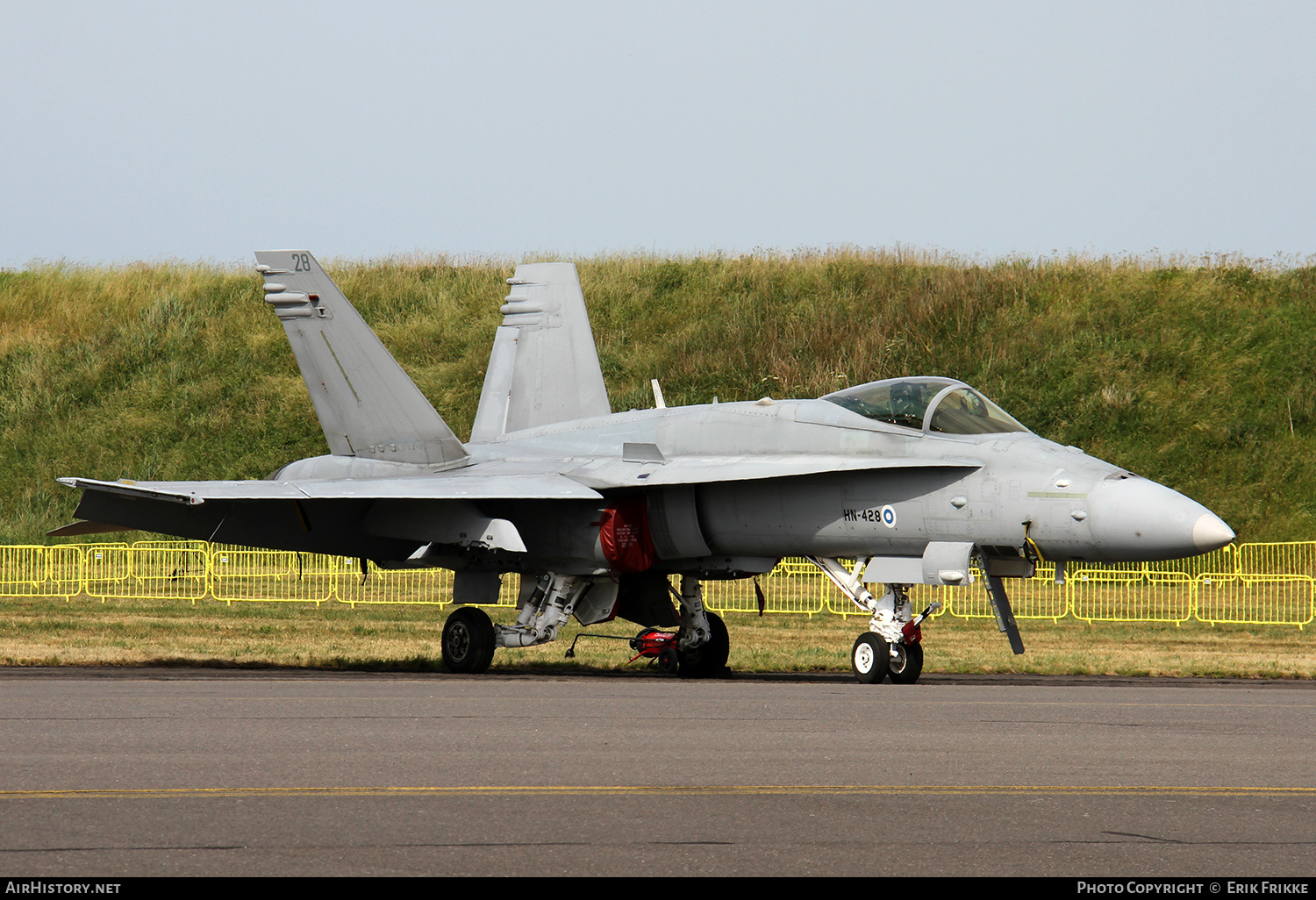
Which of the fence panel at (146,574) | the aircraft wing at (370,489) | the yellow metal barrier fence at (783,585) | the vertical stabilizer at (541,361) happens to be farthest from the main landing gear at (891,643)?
the fence panel at (146,574)

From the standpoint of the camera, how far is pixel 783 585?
27.5 metres

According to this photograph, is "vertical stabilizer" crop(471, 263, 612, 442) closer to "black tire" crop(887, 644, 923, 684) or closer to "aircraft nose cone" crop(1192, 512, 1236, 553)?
"black tire" crop(887, 644, 923, 684)

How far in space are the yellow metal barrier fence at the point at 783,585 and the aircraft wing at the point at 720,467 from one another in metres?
9.68

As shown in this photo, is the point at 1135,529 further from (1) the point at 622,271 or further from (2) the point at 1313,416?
(1) the point at 622,271

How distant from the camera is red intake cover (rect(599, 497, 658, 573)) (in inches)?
544

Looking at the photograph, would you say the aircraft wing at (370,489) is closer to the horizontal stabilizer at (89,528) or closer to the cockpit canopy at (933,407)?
the horizontal stabilizer at (89,528)

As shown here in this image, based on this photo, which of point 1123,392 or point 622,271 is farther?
point 622,271

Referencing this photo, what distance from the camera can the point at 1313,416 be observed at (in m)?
33.9

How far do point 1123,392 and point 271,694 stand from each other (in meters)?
28.1

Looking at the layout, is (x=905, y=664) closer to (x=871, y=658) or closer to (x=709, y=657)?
(x=871, y=658)

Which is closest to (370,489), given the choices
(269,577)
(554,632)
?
(554,632)

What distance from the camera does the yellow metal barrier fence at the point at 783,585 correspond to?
942 inches
